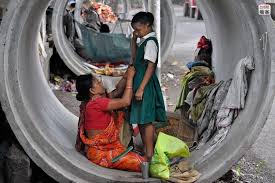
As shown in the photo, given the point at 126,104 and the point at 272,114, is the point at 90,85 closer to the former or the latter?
the point at 126,104

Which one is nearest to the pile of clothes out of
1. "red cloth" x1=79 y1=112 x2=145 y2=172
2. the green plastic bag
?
the green plastic bag

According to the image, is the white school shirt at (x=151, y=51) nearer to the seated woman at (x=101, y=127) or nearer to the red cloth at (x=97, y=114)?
the seated woman at (x=101, y=127)

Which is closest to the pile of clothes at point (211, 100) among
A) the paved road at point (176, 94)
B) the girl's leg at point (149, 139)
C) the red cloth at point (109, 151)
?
the girl's leg at point (149, 139)

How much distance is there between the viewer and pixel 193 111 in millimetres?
6508

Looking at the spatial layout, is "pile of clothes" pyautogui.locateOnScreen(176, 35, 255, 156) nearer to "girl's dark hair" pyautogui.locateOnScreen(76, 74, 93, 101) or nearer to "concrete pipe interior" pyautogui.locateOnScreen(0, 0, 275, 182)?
Result: "concrete pipe interior" pyautogui.locateOnScreen(0, 0, 275, 182)

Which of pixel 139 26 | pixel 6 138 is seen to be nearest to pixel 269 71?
pixel 139 26

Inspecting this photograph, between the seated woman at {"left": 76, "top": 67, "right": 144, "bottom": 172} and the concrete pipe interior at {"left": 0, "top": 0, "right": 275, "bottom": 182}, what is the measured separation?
109 millimetres

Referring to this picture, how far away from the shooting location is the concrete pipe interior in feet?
15.2

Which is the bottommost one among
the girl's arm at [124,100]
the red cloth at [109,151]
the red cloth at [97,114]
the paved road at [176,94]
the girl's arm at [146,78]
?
the paved road at [176,94]

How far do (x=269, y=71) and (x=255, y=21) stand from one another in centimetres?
47

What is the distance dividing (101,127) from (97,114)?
0.46ft

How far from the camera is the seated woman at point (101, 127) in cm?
527

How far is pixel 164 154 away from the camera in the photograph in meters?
5.05

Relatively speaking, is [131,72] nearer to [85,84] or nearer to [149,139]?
[85,84]
